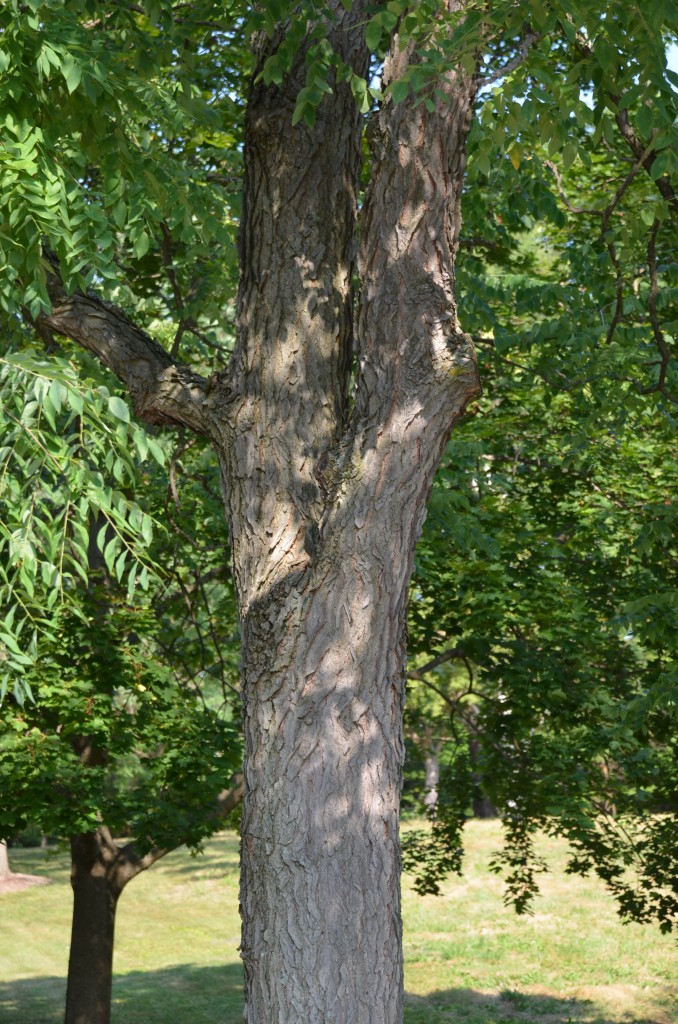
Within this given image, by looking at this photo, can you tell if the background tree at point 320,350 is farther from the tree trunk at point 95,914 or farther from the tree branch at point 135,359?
the tree trunk at point 95,914

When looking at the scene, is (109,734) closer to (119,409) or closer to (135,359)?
(135,359)

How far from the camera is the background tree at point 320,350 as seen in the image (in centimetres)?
378

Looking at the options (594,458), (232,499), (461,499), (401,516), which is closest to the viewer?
(401,516)

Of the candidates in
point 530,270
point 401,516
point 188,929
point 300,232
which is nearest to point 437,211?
point 300,232

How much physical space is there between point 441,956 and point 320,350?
16.2 m

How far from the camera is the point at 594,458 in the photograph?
9492 millimetres

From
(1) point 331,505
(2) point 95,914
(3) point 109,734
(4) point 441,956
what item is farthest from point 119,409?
(4) point 441,956

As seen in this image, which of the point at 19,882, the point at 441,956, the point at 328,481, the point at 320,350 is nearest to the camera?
the point at 328,481

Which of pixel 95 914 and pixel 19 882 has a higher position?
pixel 95 914

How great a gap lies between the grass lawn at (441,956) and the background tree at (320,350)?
8.15 metres

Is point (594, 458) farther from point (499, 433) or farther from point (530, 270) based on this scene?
point (530, 270)

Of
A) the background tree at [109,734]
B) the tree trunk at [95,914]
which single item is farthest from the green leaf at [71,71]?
the tree trunk at [95,914]

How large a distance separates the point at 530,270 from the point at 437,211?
8718 millimetres

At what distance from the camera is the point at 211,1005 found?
595 inches
